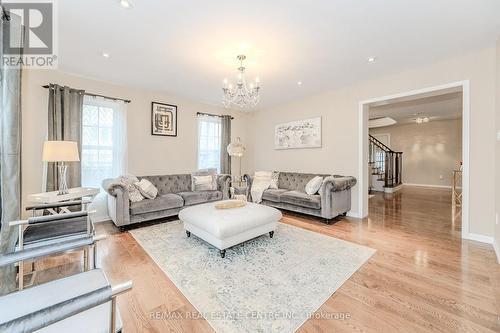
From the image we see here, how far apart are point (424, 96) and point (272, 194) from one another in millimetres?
3083

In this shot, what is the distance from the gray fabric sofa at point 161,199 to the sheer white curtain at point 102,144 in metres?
0.39

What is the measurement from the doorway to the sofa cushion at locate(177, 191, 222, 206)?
2850mm

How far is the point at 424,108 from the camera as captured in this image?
19.7 ft

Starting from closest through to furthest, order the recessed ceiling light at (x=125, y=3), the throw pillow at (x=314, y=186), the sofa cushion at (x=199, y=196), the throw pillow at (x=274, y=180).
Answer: the recessed ceiling light at (x=125, y=3)
the throw pillow at (x=314, y=186)
the sofa cushion at (x=199, y=196)
the throw pillow at (x=274, y=180)

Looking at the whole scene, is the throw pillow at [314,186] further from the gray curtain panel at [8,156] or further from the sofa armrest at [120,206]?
the gray curtain panel at [8,156]

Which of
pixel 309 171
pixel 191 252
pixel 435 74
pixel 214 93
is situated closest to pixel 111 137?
pixel 214 93

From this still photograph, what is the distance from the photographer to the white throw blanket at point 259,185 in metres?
4.79

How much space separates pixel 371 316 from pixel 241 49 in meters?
3.02

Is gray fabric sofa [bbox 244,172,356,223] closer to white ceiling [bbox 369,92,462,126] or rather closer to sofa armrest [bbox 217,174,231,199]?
sofa armrest [bbox 217,174,231,199]

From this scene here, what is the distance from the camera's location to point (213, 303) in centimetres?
171

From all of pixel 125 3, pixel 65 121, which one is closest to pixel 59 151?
pixel 65 121

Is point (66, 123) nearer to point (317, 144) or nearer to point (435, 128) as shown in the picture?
point (317, 144)

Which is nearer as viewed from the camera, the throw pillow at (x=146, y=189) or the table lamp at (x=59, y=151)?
the table lamp at (x=59, y=151)

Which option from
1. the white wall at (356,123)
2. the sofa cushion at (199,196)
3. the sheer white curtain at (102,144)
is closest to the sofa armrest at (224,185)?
the sofa cushion at (199,196)
